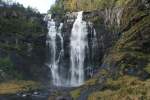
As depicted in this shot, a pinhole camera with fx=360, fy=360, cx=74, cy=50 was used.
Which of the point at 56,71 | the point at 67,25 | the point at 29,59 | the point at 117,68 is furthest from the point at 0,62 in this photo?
the point at 117,68

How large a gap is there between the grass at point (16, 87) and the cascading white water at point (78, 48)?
7552 mm

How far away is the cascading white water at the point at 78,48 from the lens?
5053cm

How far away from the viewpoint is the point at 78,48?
53.0 metres

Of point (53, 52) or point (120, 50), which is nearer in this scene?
point (120, 50)

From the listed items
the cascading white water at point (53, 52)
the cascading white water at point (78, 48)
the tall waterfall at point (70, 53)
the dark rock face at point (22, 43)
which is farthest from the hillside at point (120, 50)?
the dark rock face at point (22, 43)

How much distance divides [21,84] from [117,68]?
1387cm

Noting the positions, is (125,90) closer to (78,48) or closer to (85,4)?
(78,48)

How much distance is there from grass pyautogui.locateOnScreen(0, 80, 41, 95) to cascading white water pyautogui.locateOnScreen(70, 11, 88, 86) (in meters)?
7.55

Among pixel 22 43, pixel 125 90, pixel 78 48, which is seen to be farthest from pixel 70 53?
pixel 125 90

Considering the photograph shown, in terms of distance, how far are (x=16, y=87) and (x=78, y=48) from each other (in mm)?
13602

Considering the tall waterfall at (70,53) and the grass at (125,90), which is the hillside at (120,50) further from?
the tall waterfall at (70,53)

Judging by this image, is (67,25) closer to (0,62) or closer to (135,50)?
(0,62)

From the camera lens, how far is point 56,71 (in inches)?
2060

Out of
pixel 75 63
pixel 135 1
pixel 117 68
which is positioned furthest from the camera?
pixel 75 63
